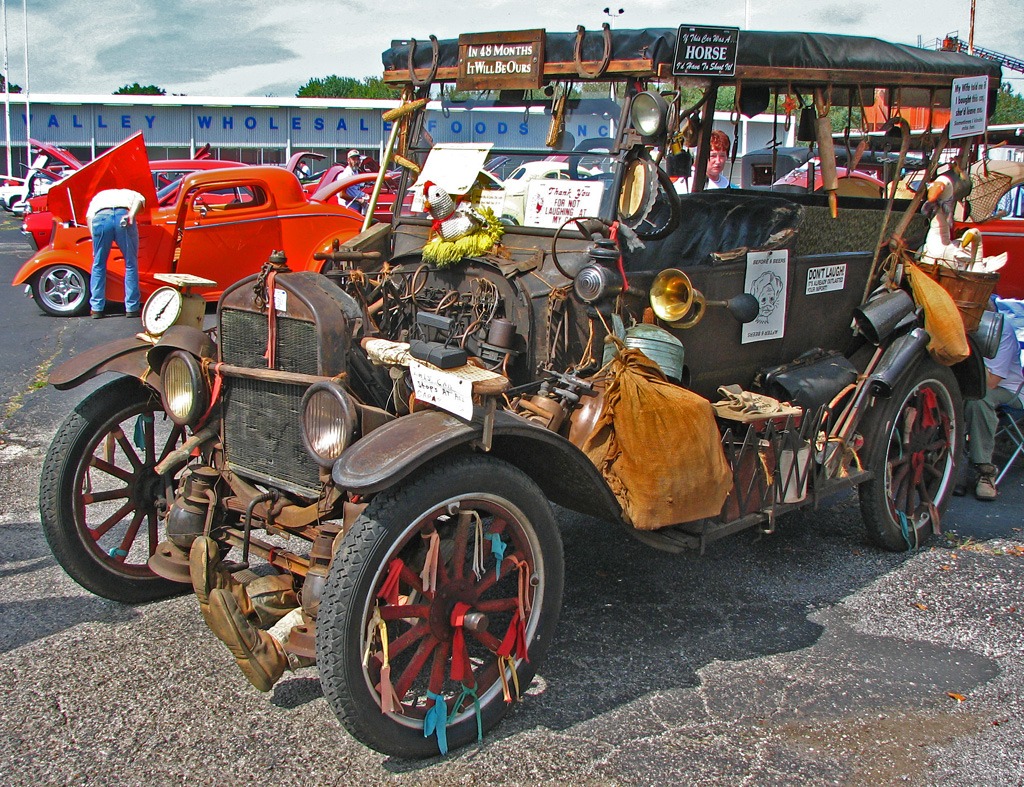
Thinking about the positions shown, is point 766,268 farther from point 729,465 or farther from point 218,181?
point 218,181

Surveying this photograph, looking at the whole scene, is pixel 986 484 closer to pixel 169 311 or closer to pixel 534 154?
pixel 534 154

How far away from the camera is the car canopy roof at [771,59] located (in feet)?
11.7

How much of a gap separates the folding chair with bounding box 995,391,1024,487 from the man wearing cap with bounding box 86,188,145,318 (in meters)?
9.32

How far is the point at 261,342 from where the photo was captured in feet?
11.5

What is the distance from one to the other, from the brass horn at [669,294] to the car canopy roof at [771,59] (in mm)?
748

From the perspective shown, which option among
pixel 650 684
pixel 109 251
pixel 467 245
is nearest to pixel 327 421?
pixel 467 245

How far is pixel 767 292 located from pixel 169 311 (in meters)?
2.58

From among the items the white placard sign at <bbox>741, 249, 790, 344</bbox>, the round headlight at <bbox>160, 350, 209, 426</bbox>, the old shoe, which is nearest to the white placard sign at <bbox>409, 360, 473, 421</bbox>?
the round headlight at <bbox>160, 350, 209, 426</bbox>

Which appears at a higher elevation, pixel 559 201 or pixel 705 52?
pixel 705 52

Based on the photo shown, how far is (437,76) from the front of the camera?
429cm

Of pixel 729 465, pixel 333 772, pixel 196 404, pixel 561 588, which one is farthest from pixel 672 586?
pixel 196 404

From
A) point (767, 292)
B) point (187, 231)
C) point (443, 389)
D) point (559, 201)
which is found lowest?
point (443, 389)

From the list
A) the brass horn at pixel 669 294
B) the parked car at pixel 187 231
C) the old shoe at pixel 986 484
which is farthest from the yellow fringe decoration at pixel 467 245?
the parked car at pixel 187 231

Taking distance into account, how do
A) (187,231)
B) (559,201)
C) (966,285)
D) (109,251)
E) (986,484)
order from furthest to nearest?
(109,251) → (187,231) → (986,484) → (966,285) → (559,201)
